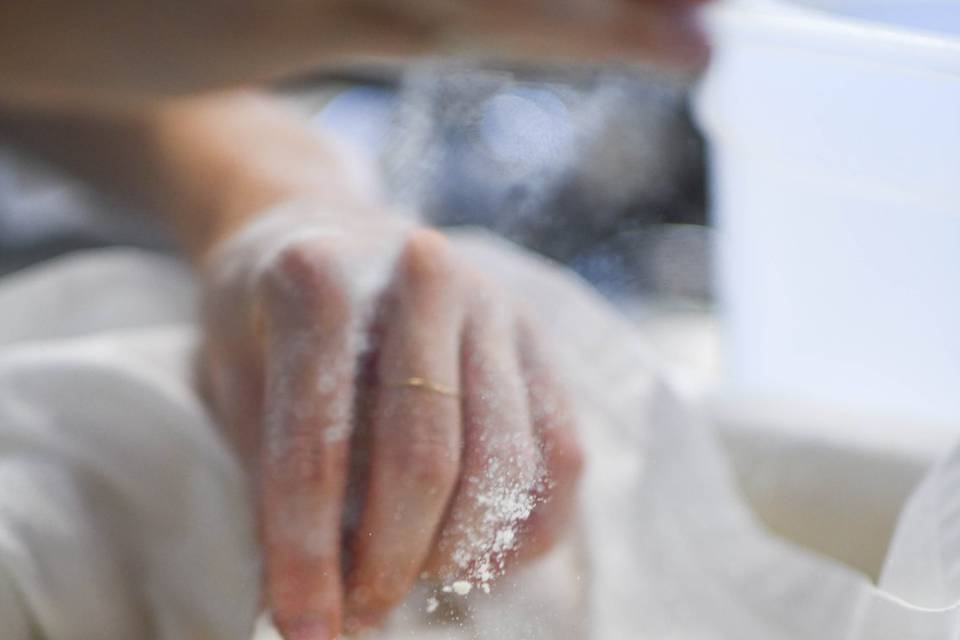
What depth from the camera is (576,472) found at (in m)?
0.33

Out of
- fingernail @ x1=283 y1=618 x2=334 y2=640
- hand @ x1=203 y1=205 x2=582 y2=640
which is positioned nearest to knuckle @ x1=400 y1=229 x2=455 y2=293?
hand @ x1=203 y1=205 x2=582 y2=640

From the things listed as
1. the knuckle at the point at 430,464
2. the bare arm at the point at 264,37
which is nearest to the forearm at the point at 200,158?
the bare arm at the point at 264,37

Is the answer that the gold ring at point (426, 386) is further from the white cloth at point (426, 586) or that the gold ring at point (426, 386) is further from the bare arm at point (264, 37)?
the bare arm at point (264, 37)

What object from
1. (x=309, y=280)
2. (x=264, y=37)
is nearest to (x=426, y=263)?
(x=309, y=280)

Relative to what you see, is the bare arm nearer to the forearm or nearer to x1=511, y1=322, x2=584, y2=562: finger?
the forearm

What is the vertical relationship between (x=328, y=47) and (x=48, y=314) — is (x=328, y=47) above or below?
above

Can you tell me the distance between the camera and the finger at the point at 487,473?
27 cm

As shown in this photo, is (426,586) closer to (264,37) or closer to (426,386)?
(426,386)

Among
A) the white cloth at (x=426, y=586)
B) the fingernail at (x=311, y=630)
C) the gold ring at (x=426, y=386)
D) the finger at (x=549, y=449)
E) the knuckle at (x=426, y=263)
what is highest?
the knuckle at (x=426, y=263)

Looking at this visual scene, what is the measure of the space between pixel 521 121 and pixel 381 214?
→ 132mm

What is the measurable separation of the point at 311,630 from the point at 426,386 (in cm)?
7

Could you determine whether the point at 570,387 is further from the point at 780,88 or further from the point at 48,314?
the point at 48,314

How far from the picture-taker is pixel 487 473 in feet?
0.91

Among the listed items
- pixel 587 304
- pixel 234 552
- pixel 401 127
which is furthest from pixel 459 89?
pixel 234 552
